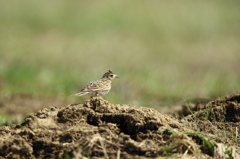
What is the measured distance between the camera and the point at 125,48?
56.9 feet

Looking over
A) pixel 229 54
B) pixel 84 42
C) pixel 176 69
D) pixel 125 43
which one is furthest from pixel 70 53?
pixel 229 54

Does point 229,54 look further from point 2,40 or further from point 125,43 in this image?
point 2,40

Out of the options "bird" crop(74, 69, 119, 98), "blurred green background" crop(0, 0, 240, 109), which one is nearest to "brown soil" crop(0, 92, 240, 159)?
"bird" crop(74, 69, 119, 98)

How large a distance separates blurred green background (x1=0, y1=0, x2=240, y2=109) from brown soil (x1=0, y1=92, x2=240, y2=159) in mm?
5136

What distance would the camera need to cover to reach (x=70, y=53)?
1592 cm

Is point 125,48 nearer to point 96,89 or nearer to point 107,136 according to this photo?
point 96,89

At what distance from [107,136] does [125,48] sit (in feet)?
41.7

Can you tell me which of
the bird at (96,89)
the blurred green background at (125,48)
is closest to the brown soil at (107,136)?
the bird at (96,89)

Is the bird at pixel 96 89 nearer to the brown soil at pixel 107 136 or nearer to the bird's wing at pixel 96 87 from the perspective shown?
the bird's wing at pixel 96 87

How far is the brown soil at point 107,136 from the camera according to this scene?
4.62 meters

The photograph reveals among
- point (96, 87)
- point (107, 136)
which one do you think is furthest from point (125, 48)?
point (107, 136)

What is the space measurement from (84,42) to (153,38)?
3.27m

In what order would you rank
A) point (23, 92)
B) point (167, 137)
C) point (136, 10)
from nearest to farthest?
point (167, 137)
point (23, 92)
point (136, 10)

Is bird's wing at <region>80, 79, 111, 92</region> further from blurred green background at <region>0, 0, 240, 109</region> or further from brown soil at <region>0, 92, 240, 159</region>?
blurred green background at <region>0, 0, 240, 109</region>
